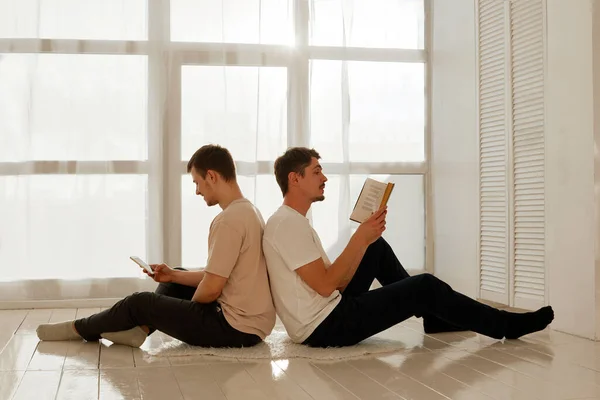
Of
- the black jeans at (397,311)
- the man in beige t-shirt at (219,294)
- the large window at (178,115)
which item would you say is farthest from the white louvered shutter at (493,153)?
the man in beige t-shirt at (219,294)

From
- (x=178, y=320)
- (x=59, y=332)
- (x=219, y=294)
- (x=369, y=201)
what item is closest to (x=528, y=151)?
(x=369, y=201)

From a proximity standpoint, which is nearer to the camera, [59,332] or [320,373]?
[320,373]

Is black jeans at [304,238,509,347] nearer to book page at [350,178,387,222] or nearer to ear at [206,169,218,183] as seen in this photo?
book page at [350,178,387,222]

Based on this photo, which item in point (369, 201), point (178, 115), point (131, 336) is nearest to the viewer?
point (369, 201)

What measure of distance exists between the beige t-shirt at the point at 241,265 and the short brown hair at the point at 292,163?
18 centimetres

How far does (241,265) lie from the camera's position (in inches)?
127

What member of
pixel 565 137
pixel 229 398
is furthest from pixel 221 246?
pixel 565 137

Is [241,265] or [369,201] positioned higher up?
[369,201]

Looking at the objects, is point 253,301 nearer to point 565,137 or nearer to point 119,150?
point 565,137

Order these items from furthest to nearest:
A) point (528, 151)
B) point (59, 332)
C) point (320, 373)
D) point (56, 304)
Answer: point (56, 304)
point (528, 151)
point (59, 332)
point (320, 373)

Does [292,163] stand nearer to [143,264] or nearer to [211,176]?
[211,176]

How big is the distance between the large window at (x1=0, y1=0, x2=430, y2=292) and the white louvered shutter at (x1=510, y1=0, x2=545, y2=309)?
1.18 metres

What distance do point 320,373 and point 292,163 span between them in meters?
0.88

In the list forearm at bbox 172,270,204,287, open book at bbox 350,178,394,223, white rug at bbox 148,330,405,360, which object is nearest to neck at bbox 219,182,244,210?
forearm at bbox 172,270,204,287
